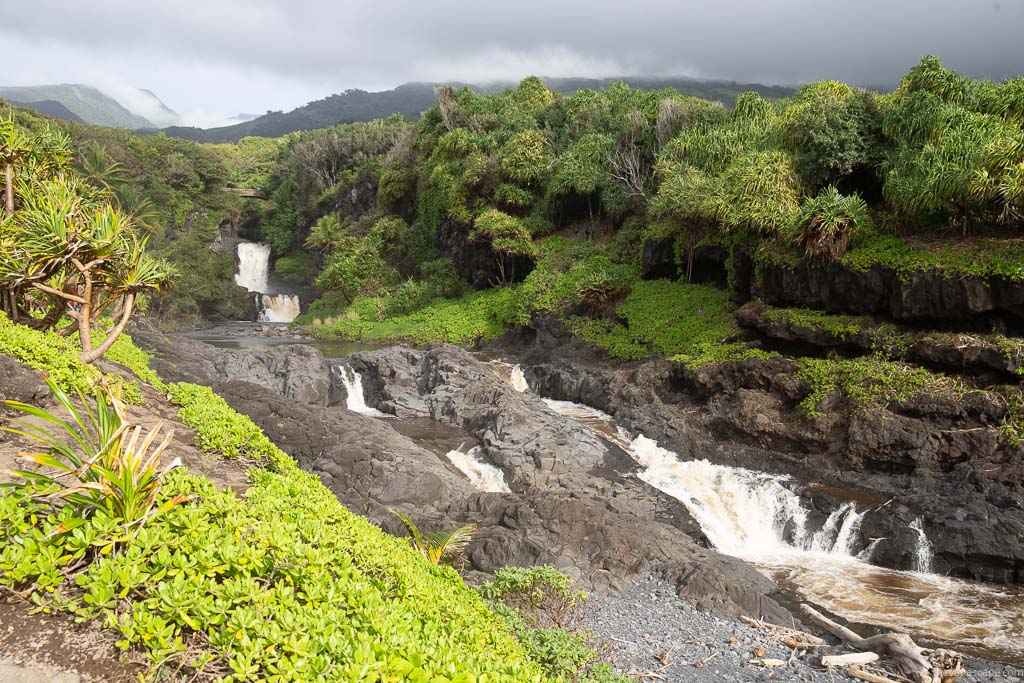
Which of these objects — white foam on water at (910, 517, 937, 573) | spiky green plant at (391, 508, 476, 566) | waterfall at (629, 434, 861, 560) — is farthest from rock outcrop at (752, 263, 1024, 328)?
spiky green plant at (391, 508, 476, 566)

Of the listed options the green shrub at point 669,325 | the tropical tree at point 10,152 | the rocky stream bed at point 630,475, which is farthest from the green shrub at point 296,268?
the tropical tree at point 10,152

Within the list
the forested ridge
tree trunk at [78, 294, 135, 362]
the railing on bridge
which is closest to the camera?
the forested ridge

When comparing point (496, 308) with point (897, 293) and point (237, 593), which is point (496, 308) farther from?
point (237, 593)

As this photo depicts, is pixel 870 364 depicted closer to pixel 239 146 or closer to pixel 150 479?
pixel 150 479

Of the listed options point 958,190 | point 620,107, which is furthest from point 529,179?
point 958,190

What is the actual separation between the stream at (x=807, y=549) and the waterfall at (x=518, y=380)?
5.07 meters

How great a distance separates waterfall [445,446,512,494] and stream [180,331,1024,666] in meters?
0.02

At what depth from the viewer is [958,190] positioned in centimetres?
1478

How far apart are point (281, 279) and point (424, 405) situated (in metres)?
34.2

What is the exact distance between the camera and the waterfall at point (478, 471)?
13.9 metres

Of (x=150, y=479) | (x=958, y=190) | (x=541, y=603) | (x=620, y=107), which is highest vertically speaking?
(x=620, y=107)

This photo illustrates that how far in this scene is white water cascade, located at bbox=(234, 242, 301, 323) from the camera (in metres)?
43.0

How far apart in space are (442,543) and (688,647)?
3.34 meters

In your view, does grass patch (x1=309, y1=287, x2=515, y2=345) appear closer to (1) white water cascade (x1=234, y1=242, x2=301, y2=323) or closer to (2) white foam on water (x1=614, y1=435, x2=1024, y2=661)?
(1) white water cascade (x1=234, y1=242, x2=301, y2=323)
